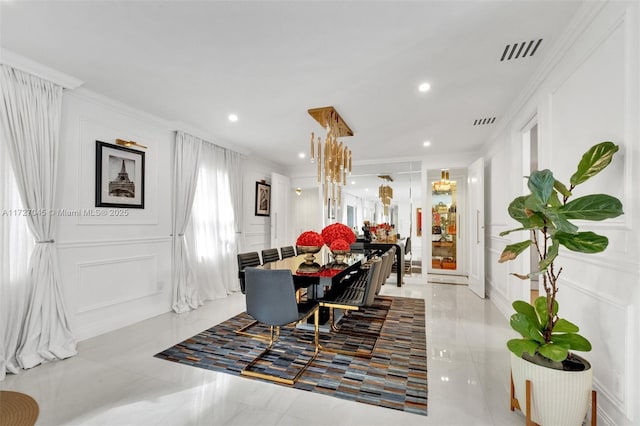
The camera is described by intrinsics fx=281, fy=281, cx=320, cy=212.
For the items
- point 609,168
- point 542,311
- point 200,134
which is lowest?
point 542,311

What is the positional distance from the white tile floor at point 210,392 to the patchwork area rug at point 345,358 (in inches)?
3.8

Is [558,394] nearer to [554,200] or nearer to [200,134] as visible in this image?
[554,200]

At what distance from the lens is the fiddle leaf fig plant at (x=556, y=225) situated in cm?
141

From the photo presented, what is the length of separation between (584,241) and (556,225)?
8.1 inches

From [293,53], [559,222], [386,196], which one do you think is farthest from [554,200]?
[386,196]

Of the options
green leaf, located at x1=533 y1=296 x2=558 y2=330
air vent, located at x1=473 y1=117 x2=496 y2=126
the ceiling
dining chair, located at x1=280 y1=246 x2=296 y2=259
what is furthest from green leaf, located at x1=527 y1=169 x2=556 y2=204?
dining chair, located at x1=280 y1=246 x2=296 y2=259

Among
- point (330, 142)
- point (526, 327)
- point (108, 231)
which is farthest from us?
point (330, 142)

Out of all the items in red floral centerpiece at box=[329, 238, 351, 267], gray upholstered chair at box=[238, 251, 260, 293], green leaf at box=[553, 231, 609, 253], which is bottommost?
gray upholstered chair at box=[238, 251, 260, 293]

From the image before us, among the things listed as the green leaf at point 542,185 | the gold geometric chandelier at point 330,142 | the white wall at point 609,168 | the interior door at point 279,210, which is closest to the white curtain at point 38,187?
the gold geometric chandelier at point 330,142

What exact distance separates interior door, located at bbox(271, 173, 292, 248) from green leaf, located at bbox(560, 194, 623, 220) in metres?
5.24

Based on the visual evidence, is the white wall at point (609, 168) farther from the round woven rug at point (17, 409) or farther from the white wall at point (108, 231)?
the white wall at point (108, 231)

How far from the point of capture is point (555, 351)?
4.90ft

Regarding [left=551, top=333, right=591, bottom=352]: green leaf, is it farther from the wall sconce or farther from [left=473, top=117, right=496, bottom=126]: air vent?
the wall sconce

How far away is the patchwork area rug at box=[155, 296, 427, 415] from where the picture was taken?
210 centimetres
